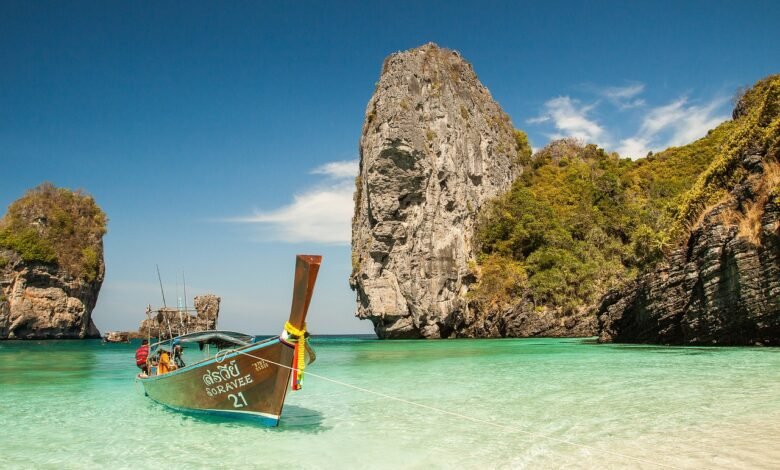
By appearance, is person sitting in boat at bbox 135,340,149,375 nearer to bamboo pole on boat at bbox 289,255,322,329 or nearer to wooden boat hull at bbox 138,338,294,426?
wooden boat hull at bbox 138,338,294,426

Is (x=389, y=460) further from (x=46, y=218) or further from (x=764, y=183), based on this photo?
(x=46, y=218)

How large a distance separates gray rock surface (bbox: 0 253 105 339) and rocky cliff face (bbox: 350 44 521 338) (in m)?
39.4

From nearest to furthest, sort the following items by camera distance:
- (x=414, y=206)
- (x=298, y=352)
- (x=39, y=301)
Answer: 1. (x=298, y=352)
2. (x=414, y=206)
3. (x=39, y=301)

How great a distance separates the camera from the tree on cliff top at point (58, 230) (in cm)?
6209

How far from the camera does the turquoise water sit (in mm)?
6371

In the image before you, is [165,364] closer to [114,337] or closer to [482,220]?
[482,220]

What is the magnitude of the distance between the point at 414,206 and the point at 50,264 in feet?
155

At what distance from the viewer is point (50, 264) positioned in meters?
63.3

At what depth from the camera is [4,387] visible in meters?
15.2

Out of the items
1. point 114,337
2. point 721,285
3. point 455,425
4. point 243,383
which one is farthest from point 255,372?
point 114,337

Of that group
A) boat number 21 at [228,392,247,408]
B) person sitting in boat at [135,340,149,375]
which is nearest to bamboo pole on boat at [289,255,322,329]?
boat number 21 at [228,392,247,408]

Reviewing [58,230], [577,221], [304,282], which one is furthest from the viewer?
[58,230]

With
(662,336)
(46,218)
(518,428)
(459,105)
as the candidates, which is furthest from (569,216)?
(46,218)

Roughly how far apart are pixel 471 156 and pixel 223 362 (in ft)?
152
